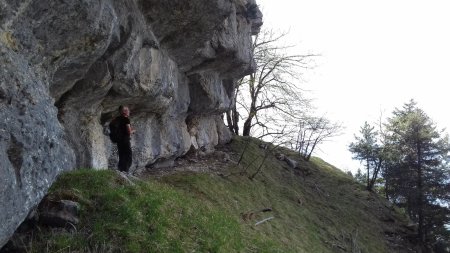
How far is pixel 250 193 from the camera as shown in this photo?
18938 mm

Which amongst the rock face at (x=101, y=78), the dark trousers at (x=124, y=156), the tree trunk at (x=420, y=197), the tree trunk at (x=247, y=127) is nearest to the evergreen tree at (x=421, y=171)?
the tree trunk at (x=420, y=197)

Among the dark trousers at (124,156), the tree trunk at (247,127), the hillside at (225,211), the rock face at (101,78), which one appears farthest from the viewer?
the tree trunk at (247,127)

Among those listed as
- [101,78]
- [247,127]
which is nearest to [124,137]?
[101,78]

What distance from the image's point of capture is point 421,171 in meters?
29.3

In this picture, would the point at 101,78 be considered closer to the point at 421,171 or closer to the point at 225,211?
the point at 225,211

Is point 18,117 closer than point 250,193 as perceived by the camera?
Yes

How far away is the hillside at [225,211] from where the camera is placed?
7.48m

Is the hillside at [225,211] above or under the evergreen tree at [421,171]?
under

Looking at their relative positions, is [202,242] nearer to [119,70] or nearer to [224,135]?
[119,70]

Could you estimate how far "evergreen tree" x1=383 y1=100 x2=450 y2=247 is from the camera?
1091 inches

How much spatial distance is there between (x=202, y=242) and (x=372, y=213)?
22.0m

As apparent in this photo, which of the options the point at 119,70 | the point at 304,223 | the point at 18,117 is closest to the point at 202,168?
the point at 304,223

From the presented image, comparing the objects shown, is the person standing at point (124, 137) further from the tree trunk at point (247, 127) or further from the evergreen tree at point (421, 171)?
the evergreen tree at point (421, 171)

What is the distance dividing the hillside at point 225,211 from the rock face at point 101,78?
2.89 ft
